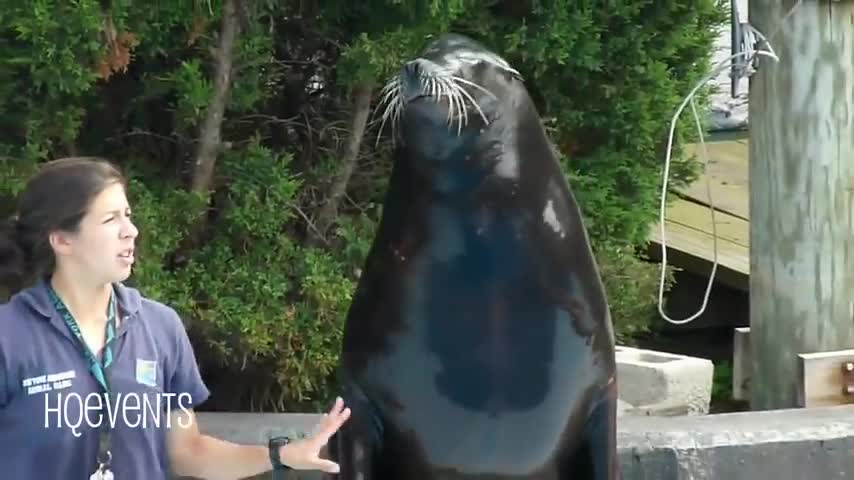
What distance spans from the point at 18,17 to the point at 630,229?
2019mm

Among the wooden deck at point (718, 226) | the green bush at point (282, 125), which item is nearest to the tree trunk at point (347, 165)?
the green bush at point (282, 125)

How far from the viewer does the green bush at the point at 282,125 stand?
11.9 feet

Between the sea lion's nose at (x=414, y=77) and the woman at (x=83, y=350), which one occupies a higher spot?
the sea lion's nose at (x=414, y=77)

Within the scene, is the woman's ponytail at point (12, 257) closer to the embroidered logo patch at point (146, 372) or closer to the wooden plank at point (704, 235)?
the embroidered logo patch at point (146, 372)

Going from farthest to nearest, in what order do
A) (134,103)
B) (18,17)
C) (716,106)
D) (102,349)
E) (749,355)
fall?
(716,106), (749,355), (134,103), (18,17), (102,349)

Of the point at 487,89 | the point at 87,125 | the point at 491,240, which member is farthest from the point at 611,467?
the point at 87,125

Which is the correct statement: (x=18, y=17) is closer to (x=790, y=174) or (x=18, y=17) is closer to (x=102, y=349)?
(x=102, y=349)

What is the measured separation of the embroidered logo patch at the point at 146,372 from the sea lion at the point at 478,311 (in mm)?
372

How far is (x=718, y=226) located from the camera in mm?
6684

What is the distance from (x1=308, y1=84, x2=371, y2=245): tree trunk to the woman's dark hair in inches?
57.3

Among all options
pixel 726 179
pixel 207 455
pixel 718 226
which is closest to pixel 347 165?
pixel 207 455

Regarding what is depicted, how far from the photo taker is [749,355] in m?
4.39

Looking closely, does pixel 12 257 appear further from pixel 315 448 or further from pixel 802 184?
pixel 802 184

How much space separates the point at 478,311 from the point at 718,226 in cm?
433
